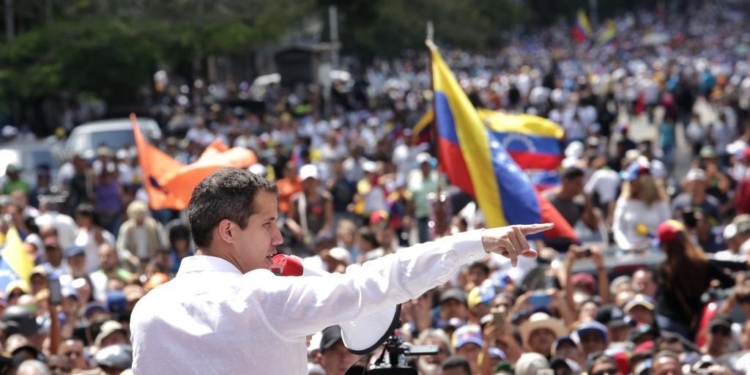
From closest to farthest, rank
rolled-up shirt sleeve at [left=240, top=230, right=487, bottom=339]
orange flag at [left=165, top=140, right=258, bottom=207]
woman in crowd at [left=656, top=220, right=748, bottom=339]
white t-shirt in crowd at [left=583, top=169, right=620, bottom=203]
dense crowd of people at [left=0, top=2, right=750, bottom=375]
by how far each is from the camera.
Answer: rolled-up shirt sleeve at [left=240, top=230, right=487, bottom=339] → dense crowd of people at [left=0, top=2, right=750, bottom=375] → woman in crowd at [left=656, top=220, right=748, bottom=339] → orange flag at [left=165, top=140, right=258, bottom=207] → white t-shirt in crowd at [left=583, top=169, right=620, bottom=203]

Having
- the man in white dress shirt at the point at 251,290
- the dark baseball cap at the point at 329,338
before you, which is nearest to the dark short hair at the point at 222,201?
the man in white dress shirt at the point at 251,290

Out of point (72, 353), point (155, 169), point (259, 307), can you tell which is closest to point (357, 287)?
point (259, 307)

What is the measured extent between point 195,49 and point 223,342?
30.9 metres

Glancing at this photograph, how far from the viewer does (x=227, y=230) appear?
364cm

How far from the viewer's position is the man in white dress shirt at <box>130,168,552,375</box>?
3.41 meters

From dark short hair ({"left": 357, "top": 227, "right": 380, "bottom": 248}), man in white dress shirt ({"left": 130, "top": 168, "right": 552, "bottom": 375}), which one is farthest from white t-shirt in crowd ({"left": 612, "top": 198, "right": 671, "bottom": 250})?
man in white dress shirt ({"left": 130, "top": 168, "right": 552, "bottom": 375})

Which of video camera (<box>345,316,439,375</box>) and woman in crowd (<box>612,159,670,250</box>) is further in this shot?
woman in crowd (<box>612,159,670,250</box>)

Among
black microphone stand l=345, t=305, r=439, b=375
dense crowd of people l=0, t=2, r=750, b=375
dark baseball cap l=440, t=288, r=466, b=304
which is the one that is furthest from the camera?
dark baseball cap l=440, t=288, r=466, b=304

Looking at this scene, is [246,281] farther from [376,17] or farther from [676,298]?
[376,17]

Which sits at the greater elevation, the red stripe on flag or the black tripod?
the black tripod

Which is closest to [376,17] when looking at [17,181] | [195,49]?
[195,49]

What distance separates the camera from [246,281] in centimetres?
355

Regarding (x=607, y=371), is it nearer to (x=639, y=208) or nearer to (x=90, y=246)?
(x=639, y=208)

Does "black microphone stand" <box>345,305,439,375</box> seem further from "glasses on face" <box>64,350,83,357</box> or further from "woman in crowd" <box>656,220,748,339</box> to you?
"woman in crowd" <box>656,220,748,339</box>
